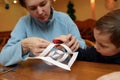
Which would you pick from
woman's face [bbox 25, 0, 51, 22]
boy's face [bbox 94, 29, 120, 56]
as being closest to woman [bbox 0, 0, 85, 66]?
woman's face [bbox 25, 0, 51, 22]

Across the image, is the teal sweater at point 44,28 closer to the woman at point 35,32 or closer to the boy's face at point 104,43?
the woman at point 35,32

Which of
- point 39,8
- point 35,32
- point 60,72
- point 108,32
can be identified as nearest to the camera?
point 108,32

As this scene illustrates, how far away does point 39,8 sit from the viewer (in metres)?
1.33

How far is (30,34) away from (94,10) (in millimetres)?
3001

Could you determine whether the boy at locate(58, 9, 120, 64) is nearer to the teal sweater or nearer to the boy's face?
the boy's face

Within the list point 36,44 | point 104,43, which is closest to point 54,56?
point 36,44

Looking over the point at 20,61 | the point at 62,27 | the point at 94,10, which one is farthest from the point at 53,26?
the point at 94,10

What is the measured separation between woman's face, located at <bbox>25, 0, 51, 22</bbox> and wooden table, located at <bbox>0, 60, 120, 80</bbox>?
0.34m

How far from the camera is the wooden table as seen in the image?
3.00ft

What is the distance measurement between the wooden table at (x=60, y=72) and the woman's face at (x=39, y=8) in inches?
13.5

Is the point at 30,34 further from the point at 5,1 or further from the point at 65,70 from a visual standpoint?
the point at 5,1

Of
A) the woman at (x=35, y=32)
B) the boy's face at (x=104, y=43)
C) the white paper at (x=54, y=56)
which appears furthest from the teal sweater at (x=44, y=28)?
the boy's face at (x=104, y=43)

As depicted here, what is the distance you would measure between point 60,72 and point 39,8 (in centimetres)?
48

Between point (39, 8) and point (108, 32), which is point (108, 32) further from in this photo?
point (39, 8)
